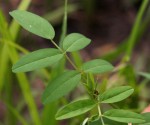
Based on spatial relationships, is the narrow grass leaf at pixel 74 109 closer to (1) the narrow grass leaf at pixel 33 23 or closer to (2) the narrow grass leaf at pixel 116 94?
(2) the narrow grass leaf at pixel 116 94

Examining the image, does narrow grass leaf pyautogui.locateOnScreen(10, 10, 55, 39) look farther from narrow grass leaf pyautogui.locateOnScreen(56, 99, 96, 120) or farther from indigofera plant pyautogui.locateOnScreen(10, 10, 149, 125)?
narrow grass leaf pyautogui.locateOnScreen(56, 99, 96, 120)

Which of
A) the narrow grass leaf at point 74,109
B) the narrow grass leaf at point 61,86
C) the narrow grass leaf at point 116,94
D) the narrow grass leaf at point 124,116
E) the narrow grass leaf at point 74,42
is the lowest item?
the narrow grass leaf at point 124,116

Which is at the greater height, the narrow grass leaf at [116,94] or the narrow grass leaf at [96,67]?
the narrow grass leaf at [96,67]

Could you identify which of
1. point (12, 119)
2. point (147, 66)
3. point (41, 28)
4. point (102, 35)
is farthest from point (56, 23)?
point (41, 28)

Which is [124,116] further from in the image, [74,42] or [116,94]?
[74,42]

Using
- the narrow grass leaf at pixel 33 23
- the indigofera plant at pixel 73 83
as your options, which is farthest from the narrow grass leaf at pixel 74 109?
the narrow grass leaf at pixel 33 23

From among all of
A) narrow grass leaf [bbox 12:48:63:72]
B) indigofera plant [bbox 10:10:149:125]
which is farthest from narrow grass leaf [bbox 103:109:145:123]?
narrow grass leaf [bbox 12:48:63:72]
